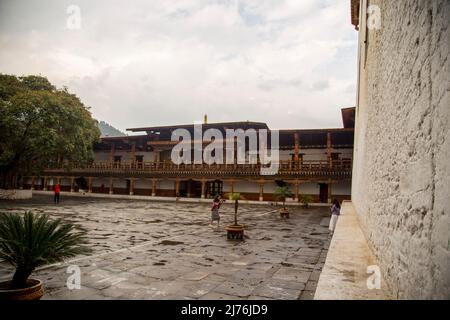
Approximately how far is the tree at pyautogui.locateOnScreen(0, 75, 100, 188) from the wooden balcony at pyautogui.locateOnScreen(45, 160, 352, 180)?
21.9 feet

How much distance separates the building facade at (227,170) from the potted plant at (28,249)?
2004 centimetres

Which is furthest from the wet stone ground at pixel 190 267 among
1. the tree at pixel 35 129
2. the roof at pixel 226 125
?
the roof at pixel 226 125

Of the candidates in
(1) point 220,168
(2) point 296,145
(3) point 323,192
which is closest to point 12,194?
(1) point 220,168

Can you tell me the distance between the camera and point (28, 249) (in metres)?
3.57

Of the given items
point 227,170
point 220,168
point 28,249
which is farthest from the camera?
point 220,168

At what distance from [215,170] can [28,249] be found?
24.5 m

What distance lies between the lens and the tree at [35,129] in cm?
1991

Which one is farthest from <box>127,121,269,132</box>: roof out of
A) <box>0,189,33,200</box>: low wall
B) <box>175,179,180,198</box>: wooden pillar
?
<box>0,189,33,200</box>: low wall

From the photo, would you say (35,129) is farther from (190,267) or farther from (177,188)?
(190,267)

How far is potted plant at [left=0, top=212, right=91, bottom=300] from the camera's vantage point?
355cm

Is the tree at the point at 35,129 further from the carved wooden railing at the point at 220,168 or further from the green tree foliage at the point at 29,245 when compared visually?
the green tree foliage at the point at 29,245

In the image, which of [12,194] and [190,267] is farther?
[12,194]

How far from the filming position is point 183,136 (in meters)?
31.1
